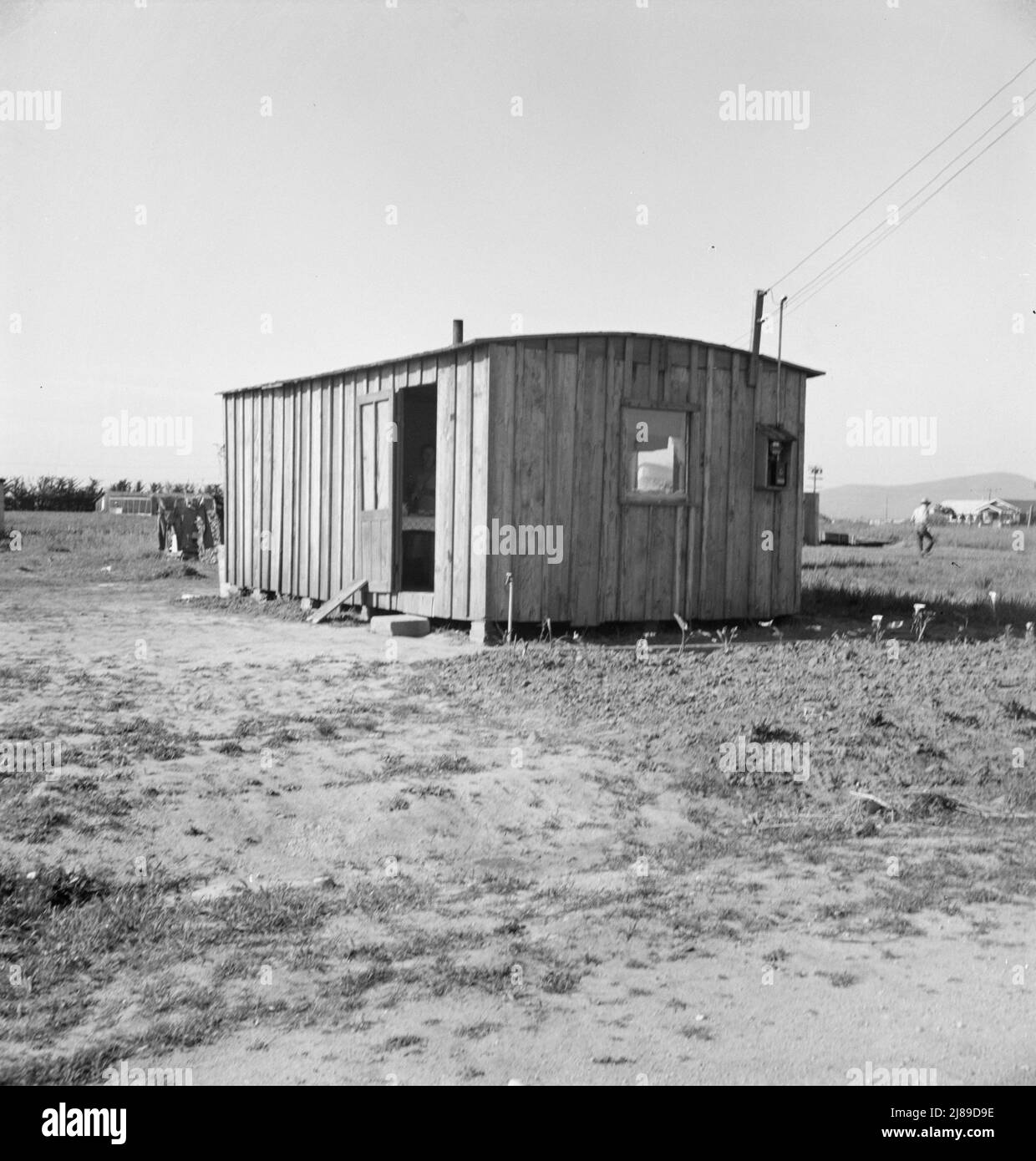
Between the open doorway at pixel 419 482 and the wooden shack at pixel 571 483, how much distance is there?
7 cm

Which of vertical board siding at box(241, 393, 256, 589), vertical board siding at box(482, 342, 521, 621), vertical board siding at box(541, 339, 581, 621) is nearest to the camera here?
vertical board siding at box(482, 342, 521, 621)

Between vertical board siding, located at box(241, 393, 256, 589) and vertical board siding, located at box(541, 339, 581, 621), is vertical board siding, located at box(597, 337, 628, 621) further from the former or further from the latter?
vertical board siding, located at box(241, 393, 256, 589)

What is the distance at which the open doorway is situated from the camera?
14.6m

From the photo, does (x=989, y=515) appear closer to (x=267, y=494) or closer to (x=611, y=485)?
(x=267, y=494)

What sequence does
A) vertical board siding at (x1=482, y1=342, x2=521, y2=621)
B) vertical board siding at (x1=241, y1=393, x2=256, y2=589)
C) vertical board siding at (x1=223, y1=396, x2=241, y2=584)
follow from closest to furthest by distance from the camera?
1. vertical board siding at (x1=482, y1=342, x2=521, y2=621)
2. vertical board siding at (x1=241, y1=393, x2=256, y2=589)
3. vertical board siding at (x1=223, y1=396, x2=241, y2=584)

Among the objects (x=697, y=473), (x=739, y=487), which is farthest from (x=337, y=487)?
(x=739, y=487)

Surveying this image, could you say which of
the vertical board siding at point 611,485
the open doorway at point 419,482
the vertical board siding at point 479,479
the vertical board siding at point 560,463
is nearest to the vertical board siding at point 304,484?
the open doorway at point 419,482

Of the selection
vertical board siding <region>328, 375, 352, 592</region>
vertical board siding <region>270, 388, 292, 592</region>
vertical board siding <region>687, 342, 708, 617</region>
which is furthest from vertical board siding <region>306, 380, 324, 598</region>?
vertical board siding <region>687, 342, 708, 617</region>

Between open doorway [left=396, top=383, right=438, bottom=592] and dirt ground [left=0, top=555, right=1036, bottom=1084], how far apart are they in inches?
203

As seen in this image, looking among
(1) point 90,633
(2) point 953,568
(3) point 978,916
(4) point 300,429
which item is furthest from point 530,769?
Result: (2) point 953,568

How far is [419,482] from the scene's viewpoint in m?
15.1

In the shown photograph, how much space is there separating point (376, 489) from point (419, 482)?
188 centimetres

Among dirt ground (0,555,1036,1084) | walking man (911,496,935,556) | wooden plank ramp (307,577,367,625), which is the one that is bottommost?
dirt ground (0,555,1036,1084)
